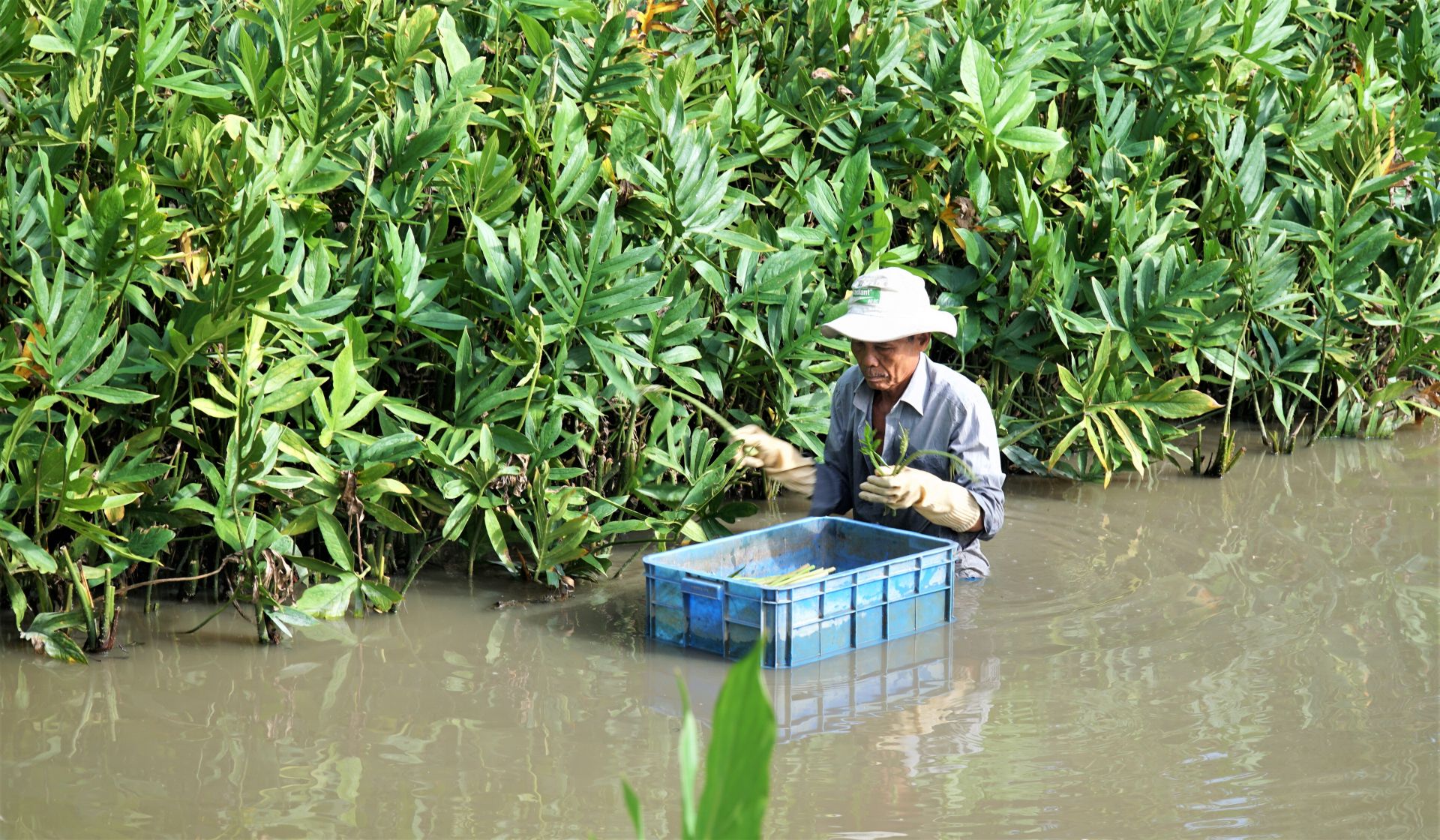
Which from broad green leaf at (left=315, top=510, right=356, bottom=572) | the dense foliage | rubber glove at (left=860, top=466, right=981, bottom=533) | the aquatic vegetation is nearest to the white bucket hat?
rubber glove at (left=860, top=466, right=981, bottom=533)

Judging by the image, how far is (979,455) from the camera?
4.18 meters

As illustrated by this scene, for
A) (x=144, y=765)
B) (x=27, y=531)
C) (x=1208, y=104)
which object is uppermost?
(x=1208, y=104)

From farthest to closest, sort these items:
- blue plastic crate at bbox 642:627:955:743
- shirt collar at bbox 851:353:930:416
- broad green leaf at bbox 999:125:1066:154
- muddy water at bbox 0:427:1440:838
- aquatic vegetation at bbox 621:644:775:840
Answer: broad green leaf at bbox 999:125:1066:154 → shirt collar at bbox 851:353:930:416 → blue plastic crate at bbox 642:627:955:743 → muddy water at bbox 0:427:1440:838 → aquatic vegetation at bbox 621:644:775:840

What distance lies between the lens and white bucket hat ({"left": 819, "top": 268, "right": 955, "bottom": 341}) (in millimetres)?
4102

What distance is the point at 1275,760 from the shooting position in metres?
3.25

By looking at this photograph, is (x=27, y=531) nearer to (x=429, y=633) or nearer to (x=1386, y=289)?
(x=429, y=633)

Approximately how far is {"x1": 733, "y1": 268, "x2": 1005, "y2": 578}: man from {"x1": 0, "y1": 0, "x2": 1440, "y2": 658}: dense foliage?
0.38 metres

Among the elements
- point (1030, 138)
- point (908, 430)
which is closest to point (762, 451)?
point (908, 430)

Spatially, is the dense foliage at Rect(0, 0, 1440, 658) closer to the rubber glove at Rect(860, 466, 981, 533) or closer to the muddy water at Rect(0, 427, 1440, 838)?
the muddy water at Rect(0, 427, 1440, 838)

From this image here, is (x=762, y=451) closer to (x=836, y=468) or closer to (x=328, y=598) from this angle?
(x=836, y=468)

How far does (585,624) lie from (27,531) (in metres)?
1.45

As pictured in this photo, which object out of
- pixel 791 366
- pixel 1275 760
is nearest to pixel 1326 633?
pixel 1275 760

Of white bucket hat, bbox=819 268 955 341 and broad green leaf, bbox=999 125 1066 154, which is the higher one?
broad green leaf, bbox=999 125 1066 154

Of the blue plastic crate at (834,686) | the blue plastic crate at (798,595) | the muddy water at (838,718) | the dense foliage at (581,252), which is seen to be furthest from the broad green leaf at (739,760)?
the dense foliage at (581,252)
